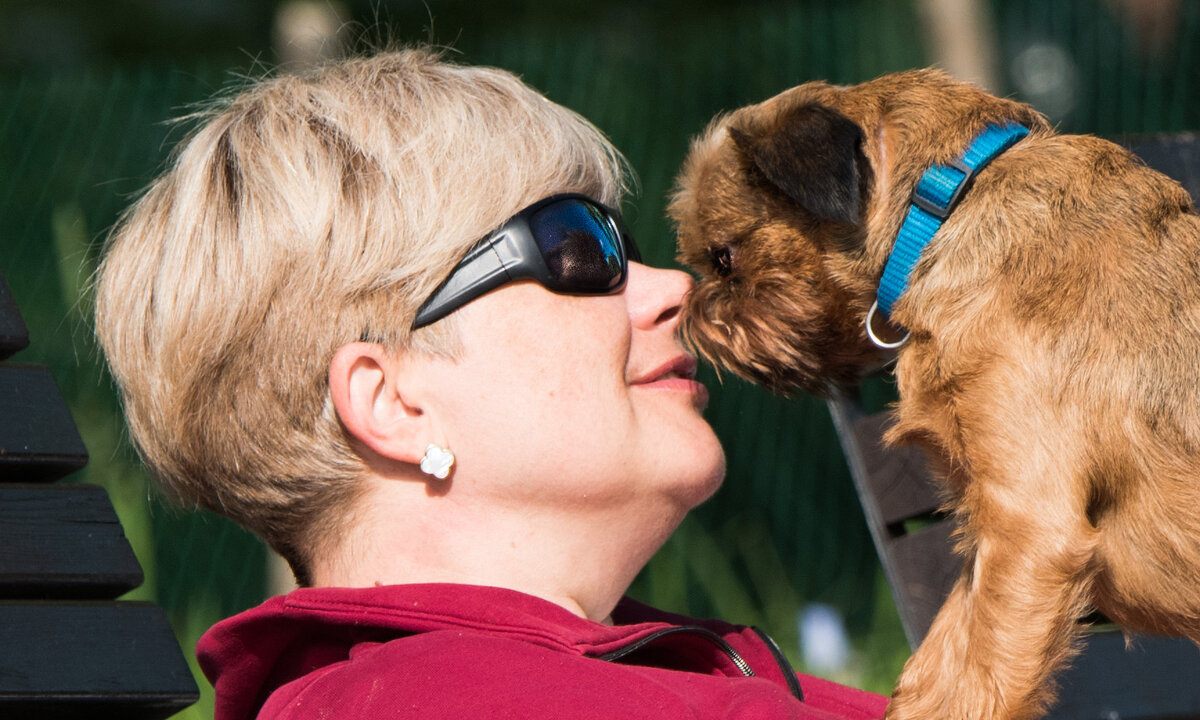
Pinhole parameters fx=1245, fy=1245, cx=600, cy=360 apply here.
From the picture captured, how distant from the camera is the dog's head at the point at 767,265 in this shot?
8.94 feet

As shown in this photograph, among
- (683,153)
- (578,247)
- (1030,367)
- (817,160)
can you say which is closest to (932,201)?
(817,160)

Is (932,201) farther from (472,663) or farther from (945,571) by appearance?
(472,663)

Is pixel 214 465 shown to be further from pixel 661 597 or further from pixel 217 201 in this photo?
pixel 661 597

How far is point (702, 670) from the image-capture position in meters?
2.04

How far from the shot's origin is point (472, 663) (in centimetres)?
165

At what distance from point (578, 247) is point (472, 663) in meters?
Result: 0.77

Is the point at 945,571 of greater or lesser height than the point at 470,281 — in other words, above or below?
below

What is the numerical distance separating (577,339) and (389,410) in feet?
1.08

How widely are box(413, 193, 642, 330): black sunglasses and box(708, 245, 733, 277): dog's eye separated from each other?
693mm

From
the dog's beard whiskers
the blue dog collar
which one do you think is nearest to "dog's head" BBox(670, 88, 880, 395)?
the dog's beard whiskers

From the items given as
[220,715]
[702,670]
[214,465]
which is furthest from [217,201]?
[702,670]

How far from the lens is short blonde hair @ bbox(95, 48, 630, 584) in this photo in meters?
2.01

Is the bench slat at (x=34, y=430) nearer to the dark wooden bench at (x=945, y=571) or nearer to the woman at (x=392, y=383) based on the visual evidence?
the woman at (x=392, y=383)

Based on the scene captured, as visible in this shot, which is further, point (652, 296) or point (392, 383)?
point (652, 296)
